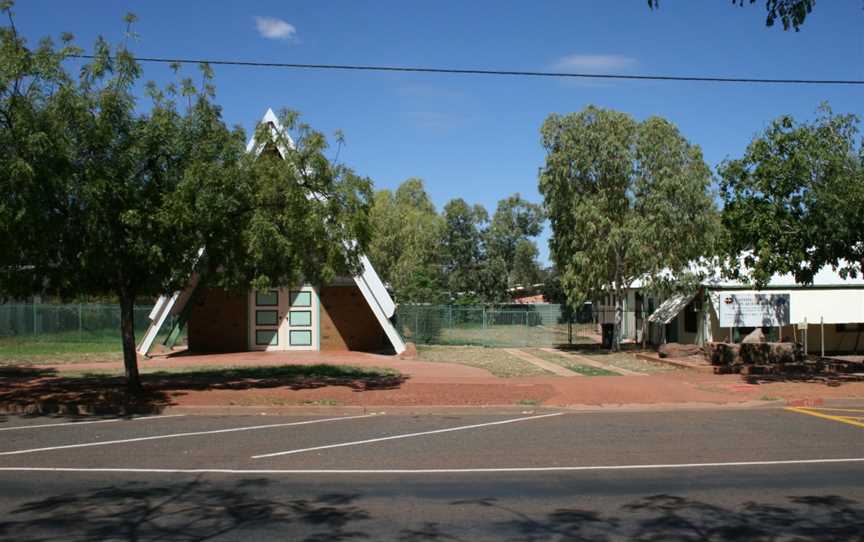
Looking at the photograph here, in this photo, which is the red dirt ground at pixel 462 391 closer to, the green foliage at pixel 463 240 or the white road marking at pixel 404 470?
the white road marking at pixel 404 470

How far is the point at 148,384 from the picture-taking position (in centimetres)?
1775

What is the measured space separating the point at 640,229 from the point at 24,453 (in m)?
21.3

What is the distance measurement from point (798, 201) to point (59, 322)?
2717 cm

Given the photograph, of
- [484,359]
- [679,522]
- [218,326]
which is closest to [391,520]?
[679,522]

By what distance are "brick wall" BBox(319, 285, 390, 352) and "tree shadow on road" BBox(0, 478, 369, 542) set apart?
1949 cm

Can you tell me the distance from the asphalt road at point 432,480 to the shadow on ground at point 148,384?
138cm

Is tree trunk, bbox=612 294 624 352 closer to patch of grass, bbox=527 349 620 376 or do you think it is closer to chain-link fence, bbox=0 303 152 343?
patch of grass, bbox=527 349 620 376

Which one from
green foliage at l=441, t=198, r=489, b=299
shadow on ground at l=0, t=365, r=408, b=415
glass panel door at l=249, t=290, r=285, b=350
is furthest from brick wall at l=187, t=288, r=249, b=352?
green foliage at l=441, t=198, r=489, b=299

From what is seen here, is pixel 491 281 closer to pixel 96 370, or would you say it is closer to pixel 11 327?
pixel 11 327

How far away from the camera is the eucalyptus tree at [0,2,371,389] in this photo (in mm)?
13320

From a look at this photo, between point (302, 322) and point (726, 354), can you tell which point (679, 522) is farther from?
point (302, 322)

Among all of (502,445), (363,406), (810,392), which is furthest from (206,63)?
(810,392)

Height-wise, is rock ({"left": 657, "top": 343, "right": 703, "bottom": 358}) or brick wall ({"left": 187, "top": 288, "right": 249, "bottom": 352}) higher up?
brick wall ({"left": 187, "top": 288, "right": 249, "bottom": 352})

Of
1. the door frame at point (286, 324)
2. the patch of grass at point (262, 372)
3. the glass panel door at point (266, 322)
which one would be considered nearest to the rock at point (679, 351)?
the patch of grass at point (262, 372)
